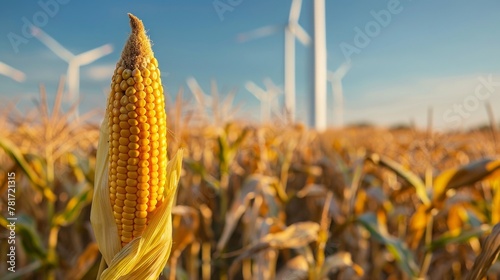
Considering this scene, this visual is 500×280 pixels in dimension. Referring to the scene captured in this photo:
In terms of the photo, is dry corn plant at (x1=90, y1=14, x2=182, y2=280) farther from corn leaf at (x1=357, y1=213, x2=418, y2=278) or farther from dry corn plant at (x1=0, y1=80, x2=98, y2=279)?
corn leaf at (x1=357, y1=213, x2=418, y2=278)

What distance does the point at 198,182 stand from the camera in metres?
5.41

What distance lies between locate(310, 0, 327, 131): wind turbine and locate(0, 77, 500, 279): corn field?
44.8ft

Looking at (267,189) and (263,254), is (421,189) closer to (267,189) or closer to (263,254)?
(263,254)

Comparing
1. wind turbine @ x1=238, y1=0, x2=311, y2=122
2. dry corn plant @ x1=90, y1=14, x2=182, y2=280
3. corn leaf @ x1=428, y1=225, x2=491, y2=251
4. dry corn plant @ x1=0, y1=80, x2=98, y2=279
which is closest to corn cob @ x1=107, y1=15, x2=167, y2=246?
dry corn plant @ x1=90, y1=14, x2=182, y2=280

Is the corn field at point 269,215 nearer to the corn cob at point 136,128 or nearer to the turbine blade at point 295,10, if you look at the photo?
the corn cob at point 136,128

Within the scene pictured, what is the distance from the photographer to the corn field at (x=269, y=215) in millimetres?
3225

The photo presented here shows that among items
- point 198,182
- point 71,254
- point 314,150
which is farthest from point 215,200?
point 314,150

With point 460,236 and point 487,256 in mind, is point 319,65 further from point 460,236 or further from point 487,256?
point 487,256

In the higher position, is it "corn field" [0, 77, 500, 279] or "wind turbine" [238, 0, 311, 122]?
"wind turbine" [238, 0, 311, 122]

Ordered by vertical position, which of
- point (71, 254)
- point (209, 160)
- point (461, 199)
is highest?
point (209, 160)

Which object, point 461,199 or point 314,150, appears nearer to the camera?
point 461,199

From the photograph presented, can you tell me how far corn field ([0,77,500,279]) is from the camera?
3225 millimetres

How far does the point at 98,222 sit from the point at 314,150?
9.15m

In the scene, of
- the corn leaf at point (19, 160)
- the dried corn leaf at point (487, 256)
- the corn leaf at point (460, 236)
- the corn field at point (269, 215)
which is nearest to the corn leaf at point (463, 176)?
the corn field at point (269, 215)
